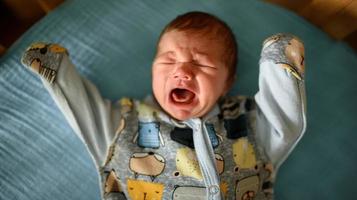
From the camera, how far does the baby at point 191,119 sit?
881 mm

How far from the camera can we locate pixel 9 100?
108 centimetres

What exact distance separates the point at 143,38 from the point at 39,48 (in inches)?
13.7

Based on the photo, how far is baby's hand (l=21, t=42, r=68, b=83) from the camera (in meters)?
0.85

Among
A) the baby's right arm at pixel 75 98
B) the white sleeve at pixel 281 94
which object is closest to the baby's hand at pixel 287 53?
the white sleeve at pixel 281 94

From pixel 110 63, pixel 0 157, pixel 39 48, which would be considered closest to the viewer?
pixel 39 48

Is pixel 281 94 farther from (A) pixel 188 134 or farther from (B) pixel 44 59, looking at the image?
(B) pixel 44 59

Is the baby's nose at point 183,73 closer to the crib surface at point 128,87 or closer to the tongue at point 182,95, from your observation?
the tongue at point 182,95

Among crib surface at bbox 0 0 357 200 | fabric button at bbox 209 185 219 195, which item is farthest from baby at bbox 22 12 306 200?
crib surface at bbox 0 0 357 200

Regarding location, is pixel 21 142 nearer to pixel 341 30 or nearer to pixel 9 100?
pixel 9 100

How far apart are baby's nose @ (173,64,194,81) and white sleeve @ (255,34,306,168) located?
0.15 m

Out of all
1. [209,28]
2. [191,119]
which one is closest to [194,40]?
[209,28]

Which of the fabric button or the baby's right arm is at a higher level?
the baby's right arm

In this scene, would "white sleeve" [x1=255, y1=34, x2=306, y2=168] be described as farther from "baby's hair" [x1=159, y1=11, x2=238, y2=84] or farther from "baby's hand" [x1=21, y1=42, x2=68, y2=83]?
"baby's hand" [x1=21, y1=42, x2=68, y2=83]

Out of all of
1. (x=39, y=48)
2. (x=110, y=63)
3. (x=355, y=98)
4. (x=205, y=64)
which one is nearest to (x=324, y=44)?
(x=355, y=98)
